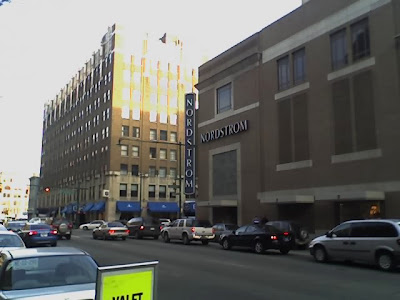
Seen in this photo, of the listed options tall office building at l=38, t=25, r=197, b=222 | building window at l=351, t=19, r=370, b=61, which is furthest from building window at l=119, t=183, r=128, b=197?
building window at l=351, t=19, r=370, b=61

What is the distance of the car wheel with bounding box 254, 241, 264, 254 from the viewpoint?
20.8 meters

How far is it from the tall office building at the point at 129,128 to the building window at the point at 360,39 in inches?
1689

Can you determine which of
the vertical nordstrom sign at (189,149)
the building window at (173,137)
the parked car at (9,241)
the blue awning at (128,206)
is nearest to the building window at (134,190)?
the blue awning at (128,206)

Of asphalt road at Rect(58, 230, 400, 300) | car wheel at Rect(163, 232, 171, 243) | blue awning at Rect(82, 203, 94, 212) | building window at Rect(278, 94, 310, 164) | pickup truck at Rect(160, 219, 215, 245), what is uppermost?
building window at Rect(278, 94, 310, 164)

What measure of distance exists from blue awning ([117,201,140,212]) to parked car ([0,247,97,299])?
6024cm

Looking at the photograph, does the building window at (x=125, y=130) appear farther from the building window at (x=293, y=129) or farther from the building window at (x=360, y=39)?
the building window at (x=360, y=39)

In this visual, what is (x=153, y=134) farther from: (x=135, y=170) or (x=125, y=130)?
(x=135, y=170)

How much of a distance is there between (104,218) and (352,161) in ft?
157

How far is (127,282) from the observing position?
13.1 feet

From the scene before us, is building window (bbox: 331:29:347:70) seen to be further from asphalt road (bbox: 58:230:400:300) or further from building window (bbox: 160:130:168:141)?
building window (bbox: 160:130:168:141)

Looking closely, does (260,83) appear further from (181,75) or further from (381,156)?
(181,75)

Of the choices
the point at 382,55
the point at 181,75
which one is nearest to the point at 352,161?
the point at 382,55

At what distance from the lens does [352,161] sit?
25.3 metres

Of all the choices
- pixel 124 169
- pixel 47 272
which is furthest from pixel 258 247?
pixel 124 169
